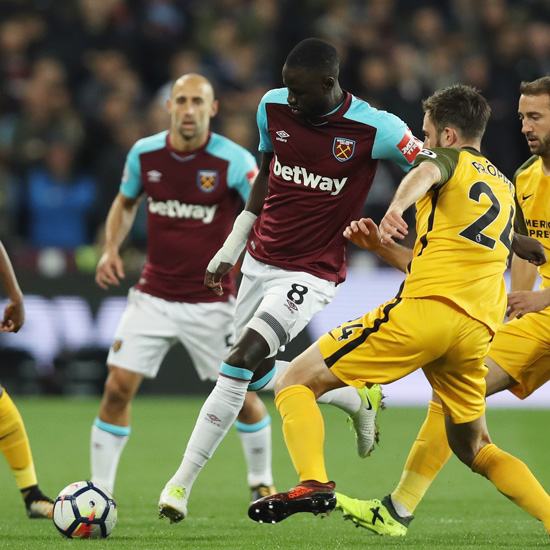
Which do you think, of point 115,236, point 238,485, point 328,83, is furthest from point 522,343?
point 115,236

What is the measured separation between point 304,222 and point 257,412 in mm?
1540

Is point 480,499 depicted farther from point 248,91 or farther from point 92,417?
point 248,91

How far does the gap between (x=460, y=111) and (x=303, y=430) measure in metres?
1.66

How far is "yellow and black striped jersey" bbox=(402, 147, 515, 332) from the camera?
17.1 feet

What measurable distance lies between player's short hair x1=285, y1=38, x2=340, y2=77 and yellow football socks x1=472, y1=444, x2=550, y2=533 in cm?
204

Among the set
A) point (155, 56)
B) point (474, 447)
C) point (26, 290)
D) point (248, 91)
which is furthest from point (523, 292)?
point (155, 56)

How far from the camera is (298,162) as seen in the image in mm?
6043

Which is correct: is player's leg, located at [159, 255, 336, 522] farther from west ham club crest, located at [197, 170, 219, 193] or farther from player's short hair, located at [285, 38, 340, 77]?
west ham club crest, located at [197, 170, 219, 193]

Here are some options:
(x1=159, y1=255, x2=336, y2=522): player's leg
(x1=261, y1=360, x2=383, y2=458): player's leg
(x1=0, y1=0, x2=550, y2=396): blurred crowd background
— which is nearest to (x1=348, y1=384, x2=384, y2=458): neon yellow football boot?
(x1=261, y1=360, x2=383, y2=458): player's leg

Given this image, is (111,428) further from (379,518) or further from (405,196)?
(405,196)

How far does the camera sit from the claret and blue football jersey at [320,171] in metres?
5.98

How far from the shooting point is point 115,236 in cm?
746

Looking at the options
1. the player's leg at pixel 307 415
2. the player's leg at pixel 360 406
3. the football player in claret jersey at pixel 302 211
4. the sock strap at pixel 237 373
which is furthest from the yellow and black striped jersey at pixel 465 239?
the player's leg at pixel 360 406

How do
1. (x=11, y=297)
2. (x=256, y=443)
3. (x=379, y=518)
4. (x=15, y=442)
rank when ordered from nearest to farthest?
(x=379, y=518), (x=11, y=297), (x=15, y=442), (x=256, y=443)
